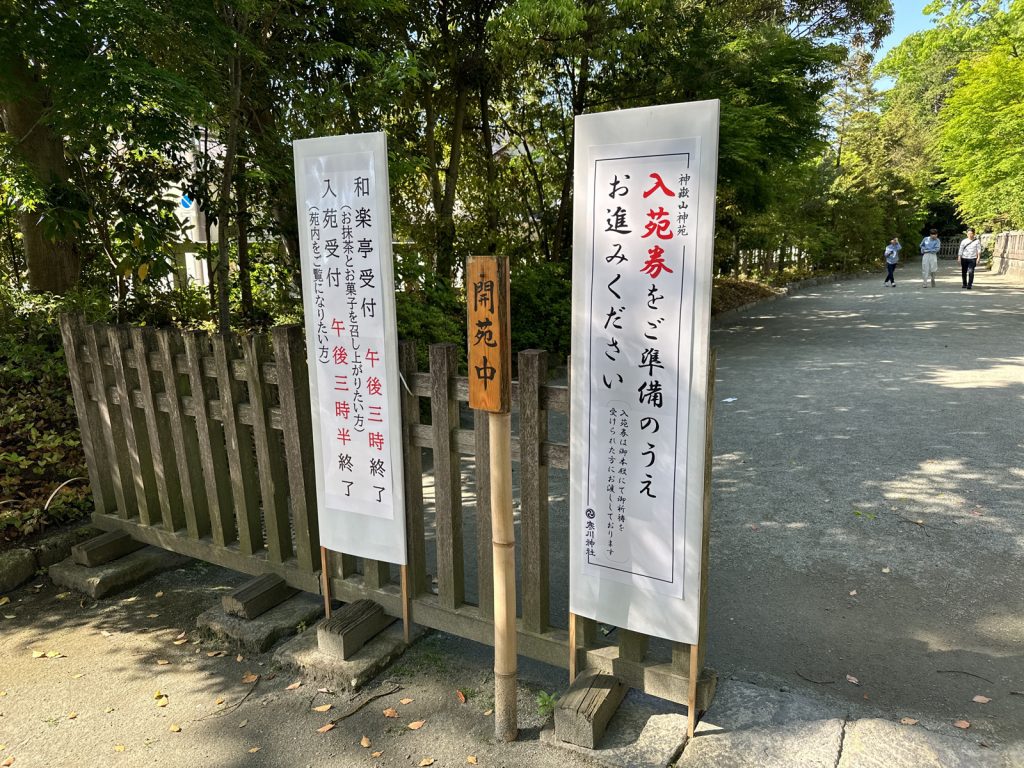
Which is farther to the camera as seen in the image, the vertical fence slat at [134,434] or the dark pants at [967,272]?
the dark pants at [967,272]

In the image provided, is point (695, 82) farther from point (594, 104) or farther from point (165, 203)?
point (165, 203)

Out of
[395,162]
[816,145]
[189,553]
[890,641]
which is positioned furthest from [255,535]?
[816,145]

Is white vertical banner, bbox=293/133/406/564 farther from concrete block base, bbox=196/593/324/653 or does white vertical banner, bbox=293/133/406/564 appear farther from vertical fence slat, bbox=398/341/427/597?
concrete block base, bbox=196/593/324/653

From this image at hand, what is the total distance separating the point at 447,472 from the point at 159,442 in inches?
82.5

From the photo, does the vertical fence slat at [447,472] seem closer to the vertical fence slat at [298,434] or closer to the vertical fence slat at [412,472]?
the vertical fence slat at [412,472]

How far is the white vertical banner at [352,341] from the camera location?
10.4 ft

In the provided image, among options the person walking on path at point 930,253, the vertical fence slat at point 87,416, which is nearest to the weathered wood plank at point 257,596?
the vertical fence slat at point 87,416

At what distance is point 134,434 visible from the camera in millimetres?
4348

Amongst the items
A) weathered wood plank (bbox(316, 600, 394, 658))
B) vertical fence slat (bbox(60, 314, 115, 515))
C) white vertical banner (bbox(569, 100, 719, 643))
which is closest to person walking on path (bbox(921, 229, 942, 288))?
white vertical banner (bbox(569, 100, 719, 643))

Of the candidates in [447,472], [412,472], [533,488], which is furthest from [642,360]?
[412,472]

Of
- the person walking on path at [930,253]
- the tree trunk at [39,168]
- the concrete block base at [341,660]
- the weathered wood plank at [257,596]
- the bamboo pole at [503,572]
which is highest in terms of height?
the tree trunk at [39,168]

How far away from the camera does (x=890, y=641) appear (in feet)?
11.6

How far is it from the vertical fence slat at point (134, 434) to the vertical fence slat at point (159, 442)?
52 millimetres

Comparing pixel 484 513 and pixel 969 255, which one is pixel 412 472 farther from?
pixel 969 255
